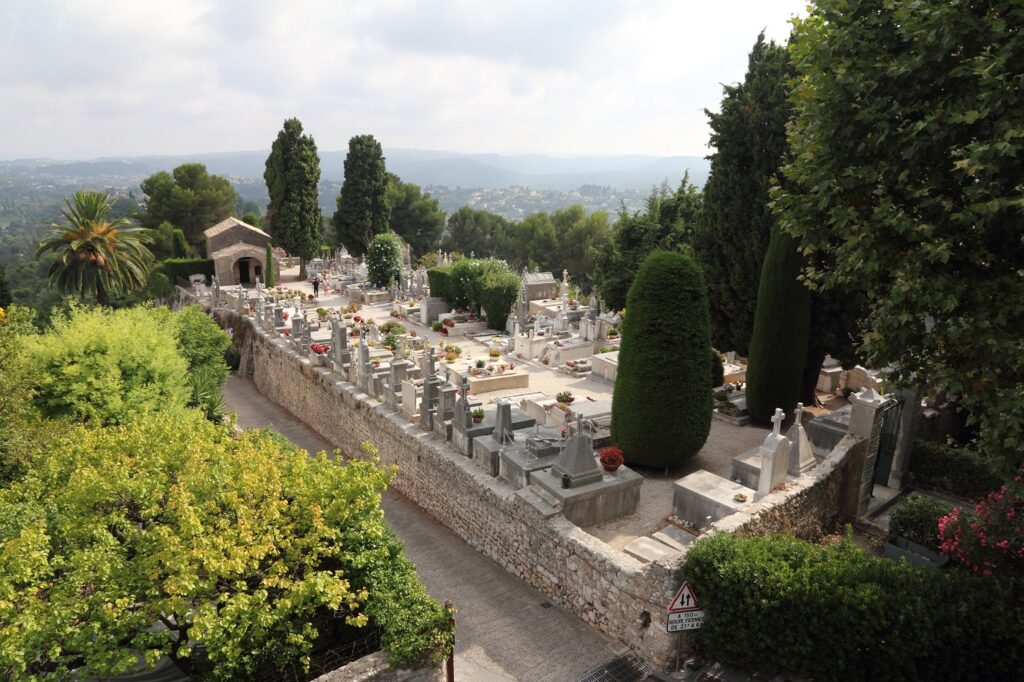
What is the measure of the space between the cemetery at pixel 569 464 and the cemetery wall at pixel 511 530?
1.3 inches

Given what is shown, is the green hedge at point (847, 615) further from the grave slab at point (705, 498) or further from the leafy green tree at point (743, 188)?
the leafy green tree at point (743, 188)

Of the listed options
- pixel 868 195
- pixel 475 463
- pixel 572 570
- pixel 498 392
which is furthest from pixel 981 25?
pixel 498 392

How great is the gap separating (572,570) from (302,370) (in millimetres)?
14499

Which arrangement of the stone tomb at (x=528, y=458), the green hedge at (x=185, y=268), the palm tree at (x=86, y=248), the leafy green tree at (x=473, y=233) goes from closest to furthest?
the stone tomb at (x=528, y=458) → the palm tree at (x=86, y=248) → the green hedge at (x=185, y=268) → the leafy green tree at (x=473, y=233)

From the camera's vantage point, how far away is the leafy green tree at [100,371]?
14.0 m

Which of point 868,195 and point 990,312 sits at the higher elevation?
point 868,195

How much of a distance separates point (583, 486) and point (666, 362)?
337cm

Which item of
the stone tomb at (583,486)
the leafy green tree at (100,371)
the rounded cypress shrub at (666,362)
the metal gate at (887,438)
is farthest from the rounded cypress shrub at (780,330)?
the leafy green tree at (100,371)

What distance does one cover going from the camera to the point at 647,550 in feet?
36.4

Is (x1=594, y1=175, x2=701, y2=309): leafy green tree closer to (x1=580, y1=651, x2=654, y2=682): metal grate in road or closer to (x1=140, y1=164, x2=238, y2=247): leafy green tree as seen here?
(x1=580, y1=651, x2=654, y2=682): metal grate in road

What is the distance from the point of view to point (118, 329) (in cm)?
1524

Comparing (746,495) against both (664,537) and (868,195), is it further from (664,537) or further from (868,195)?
(868,195)

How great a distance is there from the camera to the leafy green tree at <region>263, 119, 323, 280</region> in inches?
1650

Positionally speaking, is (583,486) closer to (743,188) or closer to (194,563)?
(194,563)
